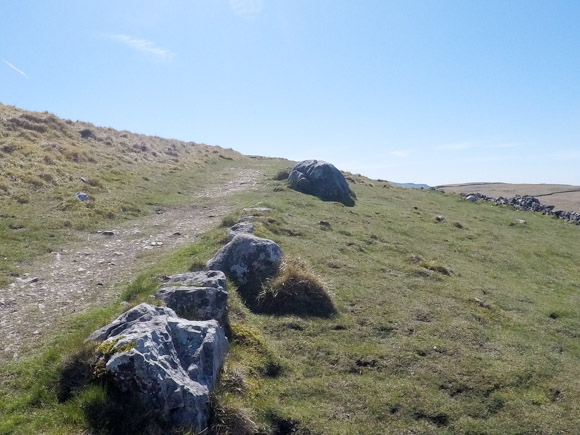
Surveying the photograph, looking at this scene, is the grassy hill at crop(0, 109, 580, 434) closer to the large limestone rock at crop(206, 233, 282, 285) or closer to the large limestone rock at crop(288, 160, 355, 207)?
the large limestone rock at crop(206, 233, 282, 285)

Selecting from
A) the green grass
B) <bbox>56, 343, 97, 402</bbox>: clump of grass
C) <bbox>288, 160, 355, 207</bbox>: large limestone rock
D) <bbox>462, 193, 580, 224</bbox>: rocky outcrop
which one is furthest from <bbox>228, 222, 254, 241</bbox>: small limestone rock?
<bbox>462, 193, 580, 224</bbox>: rocky outcrop

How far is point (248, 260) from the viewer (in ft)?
44.2

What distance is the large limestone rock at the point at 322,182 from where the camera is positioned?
3394 centimetres

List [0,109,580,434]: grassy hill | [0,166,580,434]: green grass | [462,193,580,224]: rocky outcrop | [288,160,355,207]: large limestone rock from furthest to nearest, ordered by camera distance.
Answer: [462,193,580,224]: rocky outcrop, [288,160,355,207]: large limestone rock, [0,166,580,434]: green grass, [0,109,580,434]: grassy hill

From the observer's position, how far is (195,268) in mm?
13586

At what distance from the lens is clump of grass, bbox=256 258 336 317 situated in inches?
484

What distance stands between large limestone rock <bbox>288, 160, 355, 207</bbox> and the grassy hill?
12.4 meters

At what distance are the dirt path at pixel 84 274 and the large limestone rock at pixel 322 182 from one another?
Answer: 1154 centimetres

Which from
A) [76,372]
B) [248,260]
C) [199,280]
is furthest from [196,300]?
[248,260]

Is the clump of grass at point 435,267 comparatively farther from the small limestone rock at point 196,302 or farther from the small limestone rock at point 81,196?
the small limestone rock at point 81,196

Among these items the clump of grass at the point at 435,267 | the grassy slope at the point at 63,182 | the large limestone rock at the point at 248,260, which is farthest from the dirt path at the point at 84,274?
the clump of grass at the point at 435,267

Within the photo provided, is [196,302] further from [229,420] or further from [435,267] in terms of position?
[435,267]

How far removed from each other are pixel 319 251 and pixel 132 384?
11.3m

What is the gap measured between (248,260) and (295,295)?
1813 millimetres
